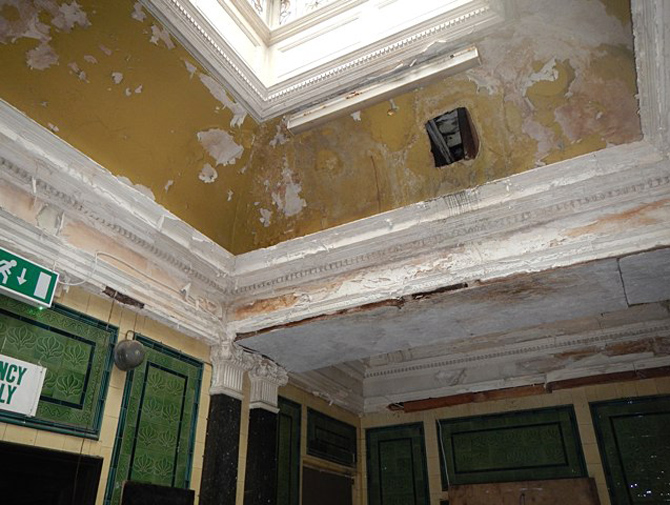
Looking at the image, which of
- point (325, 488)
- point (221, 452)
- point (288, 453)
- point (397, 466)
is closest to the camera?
point (221, 452)

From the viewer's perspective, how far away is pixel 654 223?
3703 mm

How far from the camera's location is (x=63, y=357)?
355 cm

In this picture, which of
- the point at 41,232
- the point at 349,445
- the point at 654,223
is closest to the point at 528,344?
the point at 349,445

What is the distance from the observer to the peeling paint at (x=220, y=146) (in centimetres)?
459

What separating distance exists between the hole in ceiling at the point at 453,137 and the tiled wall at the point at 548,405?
138 inches

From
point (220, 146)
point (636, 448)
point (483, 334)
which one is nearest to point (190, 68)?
point (220, 146)

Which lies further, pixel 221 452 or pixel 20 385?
pixel 221 452

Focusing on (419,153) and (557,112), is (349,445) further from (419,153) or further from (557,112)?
(557,112)

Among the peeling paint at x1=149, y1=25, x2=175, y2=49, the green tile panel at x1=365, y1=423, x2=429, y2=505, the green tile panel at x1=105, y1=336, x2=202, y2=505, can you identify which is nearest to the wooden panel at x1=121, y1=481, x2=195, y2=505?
the green tile panel at x1=105, y1=336, x2=202, y2=505

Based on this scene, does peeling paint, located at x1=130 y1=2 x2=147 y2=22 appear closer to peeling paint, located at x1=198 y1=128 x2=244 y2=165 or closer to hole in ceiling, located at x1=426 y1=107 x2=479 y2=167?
peeling paint, located at x1=198 y1=128 x2=244 y2=165

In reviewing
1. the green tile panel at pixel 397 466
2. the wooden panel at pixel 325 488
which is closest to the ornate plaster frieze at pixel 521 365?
the green tile panel at pixel 397 466

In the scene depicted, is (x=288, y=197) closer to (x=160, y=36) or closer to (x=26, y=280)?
(x=160, y=36)

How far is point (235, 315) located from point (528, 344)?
11.9 feet

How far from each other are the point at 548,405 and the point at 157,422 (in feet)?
14.8
